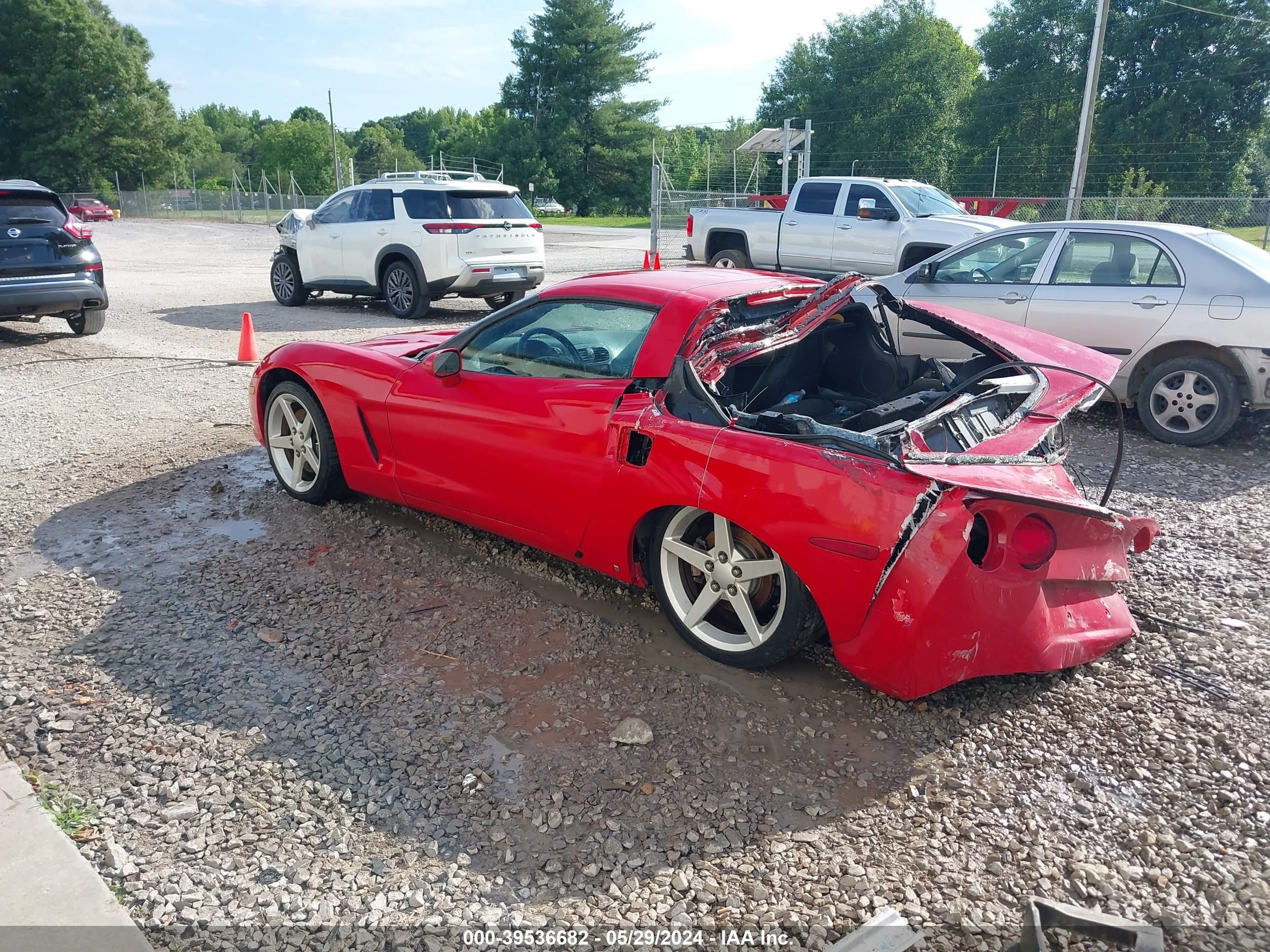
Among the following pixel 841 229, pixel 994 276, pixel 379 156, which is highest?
pixel 379 156

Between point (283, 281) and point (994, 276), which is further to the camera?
point (283, 281)

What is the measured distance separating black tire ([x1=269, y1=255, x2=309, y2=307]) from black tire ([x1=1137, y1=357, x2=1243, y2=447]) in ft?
38.2

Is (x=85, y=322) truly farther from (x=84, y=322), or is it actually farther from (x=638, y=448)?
(x=638, y=448)

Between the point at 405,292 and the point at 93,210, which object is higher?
the point at 93,210

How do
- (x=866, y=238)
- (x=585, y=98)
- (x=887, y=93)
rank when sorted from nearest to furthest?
(x=866, y=238) → (x=887, y=93) → (x=585, y=98)

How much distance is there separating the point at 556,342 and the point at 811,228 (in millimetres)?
11306

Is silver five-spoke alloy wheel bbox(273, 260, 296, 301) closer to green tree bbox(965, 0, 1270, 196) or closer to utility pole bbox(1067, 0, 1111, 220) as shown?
utility pole bbox(1067, 0, 1111, 220)

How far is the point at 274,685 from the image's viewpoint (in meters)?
3.52

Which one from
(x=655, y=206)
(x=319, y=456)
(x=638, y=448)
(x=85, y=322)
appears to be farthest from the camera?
(x=655, y=206)

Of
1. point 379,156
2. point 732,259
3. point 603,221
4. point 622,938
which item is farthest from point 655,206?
point 379,156

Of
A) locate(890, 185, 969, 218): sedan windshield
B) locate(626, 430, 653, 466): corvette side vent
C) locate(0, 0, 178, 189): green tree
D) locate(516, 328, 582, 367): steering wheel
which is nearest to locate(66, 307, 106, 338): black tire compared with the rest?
locate(516, 328, 582, 367): steering wheel

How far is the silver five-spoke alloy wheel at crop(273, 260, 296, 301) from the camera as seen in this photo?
14.2m

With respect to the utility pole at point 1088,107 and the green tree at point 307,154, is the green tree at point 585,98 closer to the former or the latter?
the green tree at point 307,154

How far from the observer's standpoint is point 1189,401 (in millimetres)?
6902
